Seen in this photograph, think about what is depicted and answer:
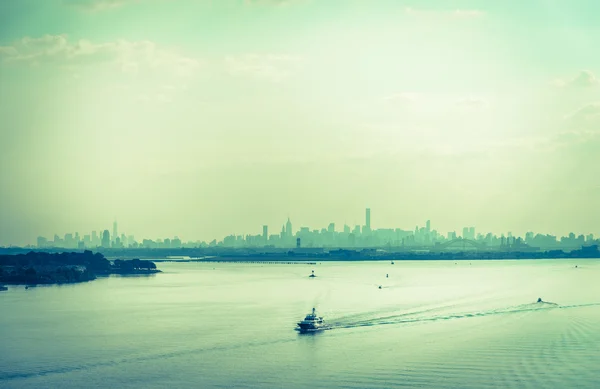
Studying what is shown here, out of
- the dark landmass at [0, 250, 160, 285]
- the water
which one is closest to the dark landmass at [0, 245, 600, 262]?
the dark landmass at [0, 250, 160, 285]

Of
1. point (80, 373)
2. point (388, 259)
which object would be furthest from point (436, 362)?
point (388, 259)

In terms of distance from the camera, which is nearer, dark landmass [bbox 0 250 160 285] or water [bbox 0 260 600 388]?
water [bbox 0 260 600 388]

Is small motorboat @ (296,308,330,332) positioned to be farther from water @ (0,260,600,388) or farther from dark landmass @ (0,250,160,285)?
dark landmass @ (0,250,160,285)

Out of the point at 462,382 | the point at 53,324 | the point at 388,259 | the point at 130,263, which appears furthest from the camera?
the point at 388,259

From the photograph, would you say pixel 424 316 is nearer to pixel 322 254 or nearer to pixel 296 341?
pixel 296 341

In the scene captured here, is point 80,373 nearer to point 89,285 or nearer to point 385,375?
point 385,375

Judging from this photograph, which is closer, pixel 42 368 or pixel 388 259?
pixel 42 368

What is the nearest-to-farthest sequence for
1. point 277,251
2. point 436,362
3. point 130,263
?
point 436,362
point 130,263
point 277,251

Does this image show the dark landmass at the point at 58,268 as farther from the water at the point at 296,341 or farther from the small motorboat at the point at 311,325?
the small motorboat at the point at 311,325
